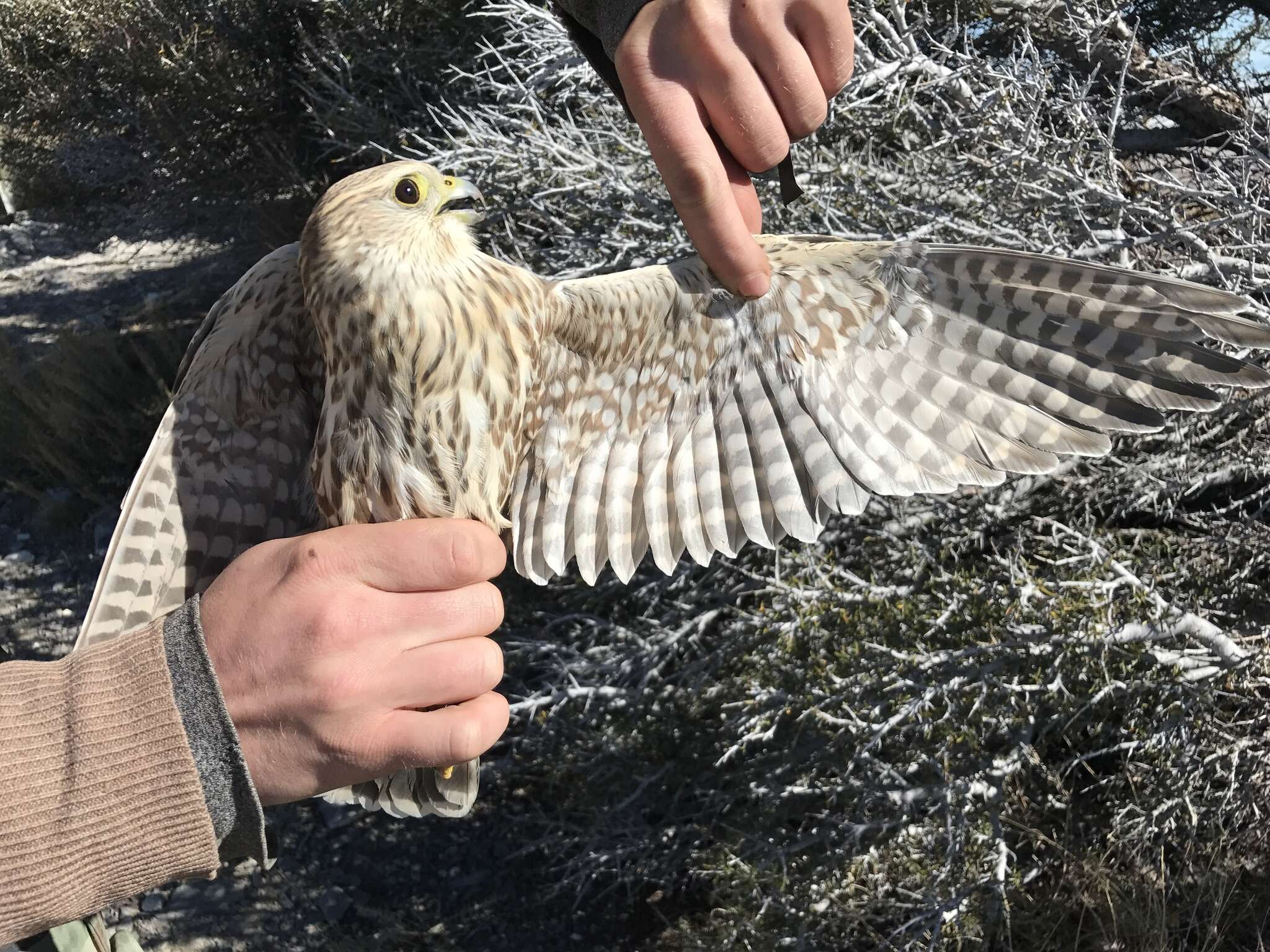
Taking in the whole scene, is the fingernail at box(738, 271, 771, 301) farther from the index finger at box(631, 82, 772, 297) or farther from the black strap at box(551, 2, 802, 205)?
the black strap at box(551, 2, 802, 205)

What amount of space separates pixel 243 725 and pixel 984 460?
166 centimetres

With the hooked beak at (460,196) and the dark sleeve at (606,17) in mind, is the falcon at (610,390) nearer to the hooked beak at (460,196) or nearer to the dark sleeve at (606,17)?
the hooked beak at (460,196)

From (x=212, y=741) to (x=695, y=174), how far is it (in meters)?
1.38

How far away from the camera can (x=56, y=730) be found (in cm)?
142

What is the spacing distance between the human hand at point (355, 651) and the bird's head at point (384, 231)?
2.41ft

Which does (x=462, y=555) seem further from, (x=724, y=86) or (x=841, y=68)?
(x=841, y=68)

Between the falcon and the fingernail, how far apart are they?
0.10 m

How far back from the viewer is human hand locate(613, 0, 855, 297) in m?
1.84

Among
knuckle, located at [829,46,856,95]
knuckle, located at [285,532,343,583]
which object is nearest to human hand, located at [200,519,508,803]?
knuckle, located at [285,532,343,583]

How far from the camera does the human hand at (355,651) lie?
5.12 feet

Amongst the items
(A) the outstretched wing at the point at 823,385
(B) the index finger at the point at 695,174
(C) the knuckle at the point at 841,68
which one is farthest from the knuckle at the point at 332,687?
(C) the knuckle at the point at 841,68

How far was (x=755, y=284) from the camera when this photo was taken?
2.05m

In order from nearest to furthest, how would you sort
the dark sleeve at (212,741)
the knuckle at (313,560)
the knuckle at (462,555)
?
the dark sleeve at (212,741)
the knuckle at (313,560)
the knuckle at (462,555)

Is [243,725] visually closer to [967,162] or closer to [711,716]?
[711,716]
